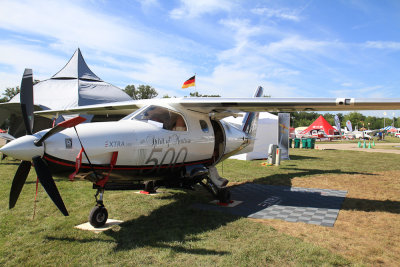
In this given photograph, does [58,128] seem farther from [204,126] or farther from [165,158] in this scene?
[204,126]

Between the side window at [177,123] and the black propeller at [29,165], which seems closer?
the black propeller at [29,165]

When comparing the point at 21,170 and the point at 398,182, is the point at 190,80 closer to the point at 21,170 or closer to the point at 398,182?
the point at 21,170

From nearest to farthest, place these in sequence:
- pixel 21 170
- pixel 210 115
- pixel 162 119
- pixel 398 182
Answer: pixel 21 170 < pixel 162 119 < pixel 210 115 < pixel 398 182

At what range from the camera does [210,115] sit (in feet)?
26.4

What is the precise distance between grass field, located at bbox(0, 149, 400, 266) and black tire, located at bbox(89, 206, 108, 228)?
0.88 ft

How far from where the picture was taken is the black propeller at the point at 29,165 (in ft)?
14.1

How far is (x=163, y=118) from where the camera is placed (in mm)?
6473

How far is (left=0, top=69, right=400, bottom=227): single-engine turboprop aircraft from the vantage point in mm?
4461

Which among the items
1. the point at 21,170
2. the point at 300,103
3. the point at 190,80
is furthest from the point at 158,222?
the point at 190,80

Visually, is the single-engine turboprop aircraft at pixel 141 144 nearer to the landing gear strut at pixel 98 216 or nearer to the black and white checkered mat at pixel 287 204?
the landing gear strut at pixel 98 216

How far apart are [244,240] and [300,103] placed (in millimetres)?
3677

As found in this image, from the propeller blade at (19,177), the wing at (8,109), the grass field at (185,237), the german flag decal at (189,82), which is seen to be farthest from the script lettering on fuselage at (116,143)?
the wing at (8,109)

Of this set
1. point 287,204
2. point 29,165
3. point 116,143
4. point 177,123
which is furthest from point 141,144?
point 287,204

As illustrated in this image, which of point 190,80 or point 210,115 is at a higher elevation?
point 190,80
